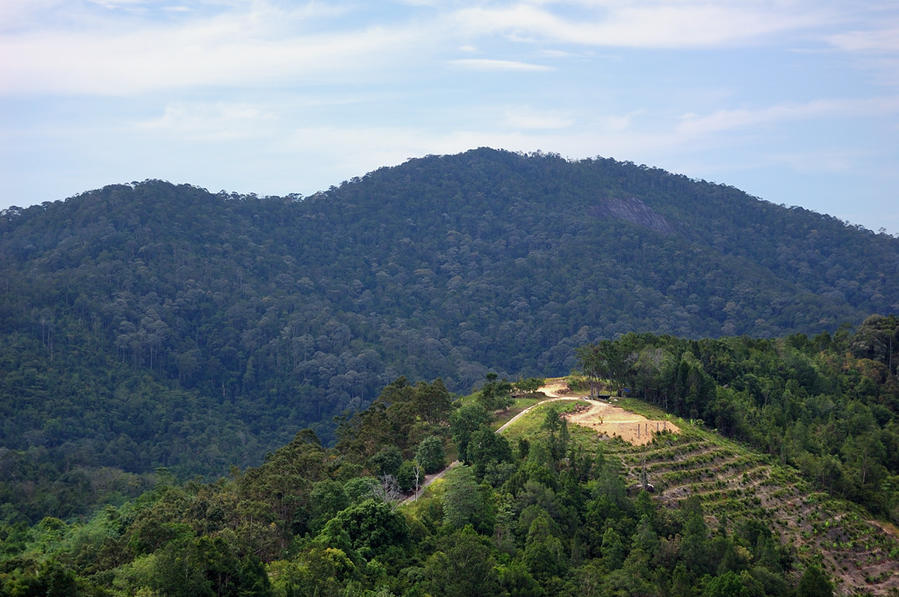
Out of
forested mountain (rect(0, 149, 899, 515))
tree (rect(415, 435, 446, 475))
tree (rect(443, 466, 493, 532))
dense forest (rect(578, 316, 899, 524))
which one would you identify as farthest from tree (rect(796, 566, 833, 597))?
forested mountain (rect(0, 149, 899, 515))

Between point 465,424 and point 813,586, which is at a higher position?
point 465,424

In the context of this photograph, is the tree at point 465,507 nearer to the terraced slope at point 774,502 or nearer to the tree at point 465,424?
the tree at point 465,424

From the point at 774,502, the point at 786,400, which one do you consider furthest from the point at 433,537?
the point at 786,400

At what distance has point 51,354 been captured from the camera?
116250mm

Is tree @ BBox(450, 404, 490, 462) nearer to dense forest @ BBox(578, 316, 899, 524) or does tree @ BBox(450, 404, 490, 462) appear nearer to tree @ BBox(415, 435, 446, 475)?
tree @ BBox(415, 435, 446, 475)

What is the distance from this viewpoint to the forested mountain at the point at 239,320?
10838cm

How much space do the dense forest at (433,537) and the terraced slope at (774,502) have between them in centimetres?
199


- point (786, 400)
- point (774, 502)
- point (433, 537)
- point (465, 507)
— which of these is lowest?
point (774, 502)

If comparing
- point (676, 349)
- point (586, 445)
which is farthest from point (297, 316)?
point (586, 445)

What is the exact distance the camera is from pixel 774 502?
5631cm

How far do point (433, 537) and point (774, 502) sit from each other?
24.3 m

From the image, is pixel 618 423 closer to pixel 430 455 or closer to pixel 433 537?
pixel 430 455

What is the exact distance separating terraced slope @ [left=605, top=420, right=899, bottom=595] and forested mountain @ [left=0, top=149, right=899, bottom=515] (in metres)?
54.0

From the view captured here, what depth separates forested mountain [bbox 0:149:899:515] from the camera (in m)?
108
